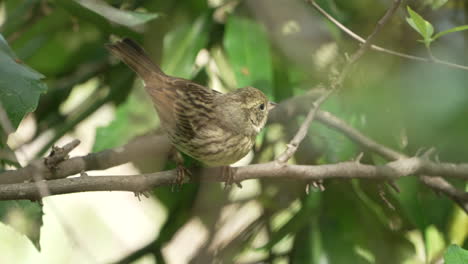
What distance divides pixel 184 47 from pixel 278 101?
2.14 ft

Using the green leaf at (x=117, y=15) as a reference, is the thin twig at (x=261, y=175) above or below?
below

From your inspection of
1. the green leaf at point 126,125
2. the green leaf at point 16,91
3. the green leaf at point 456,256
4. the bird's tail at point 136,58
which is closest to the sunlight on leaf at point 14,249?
the green leaf at point 126,125

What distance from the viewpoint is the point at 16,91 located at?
240cm

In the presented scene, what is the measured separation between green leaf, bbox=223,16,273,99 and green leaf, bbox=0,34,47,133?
1.43 meters

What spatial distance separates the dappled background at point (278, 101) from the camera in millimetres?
3552

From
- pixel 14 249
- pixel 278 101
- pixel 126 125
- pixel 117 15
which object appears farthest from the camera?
pixel 14 249

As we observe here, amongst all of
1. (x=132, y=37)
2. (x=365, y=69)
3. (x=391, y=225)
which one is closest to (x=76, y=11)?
(x=132, y=37)

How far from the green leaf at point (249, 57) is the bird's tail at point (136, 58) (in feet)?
1.34

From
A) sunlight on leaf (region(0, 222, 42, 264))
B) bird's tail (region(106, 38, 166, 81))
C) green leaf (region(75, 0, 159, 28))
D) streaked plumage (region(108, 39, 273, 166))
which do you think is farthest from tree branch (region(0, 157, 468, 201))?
sunlight on leaf (region(0, 222, 42, 264))

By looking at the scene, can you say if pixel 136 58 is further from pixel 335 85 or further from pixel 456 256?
pixel 456 256

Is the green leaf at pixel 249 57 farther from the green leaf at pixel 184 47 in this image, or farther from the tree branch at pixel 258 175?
the tree branch at pixel 258 175

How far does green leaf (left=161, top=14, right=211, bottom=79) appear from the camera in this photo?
12.3 ft

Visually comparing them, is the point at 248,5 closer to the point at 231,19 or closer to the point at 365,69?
the point at 231,19

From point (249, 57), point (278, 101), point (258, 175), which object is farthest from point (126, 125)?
point (258, 175)
